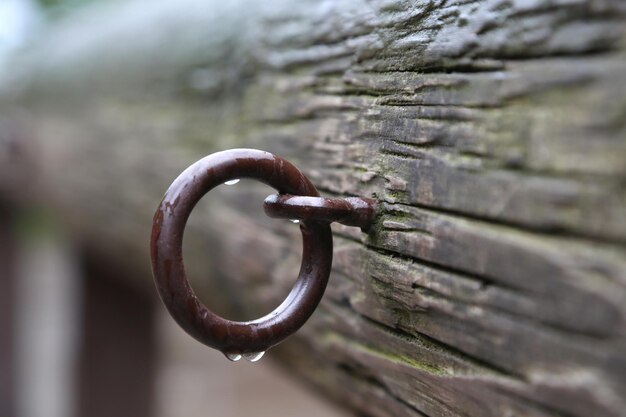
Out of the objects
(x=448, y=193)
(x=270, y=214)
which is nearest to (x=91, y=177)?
(x=270, y=214)

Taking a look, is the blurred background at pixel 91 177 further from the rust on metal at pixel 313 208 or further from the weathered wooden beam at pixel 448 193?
the rust on metal at pixel 313 208

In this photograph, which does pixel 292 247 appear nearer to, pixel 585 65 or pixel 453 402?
pixel 453 402

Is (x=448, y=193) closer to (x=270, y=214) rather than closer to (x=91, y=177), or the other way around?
(x=270, y=214)

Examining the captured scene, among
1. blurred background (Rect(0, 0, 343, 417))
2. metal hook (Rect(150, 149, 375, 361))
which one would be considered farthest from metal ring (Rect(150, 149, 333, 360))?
blurred background (Rect(0, 0, 343, 417))

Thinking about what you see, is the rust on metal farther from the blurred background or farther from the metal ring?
the blurred background

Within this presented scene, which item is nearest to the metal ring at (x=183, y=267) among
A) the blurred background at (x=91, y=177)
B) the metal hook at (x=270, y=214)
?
the metal hook at (x=270, y=214)

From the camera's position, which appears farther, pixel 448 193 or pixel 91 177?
pixel 91 177
